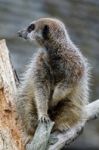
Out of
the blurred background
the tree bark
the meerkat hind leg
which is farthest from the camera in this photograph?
the blurred background

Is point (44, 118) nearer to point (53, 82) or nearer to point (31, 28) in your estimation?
point (53, 82)

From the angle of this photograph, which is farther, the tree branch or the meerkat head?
the meerkat head

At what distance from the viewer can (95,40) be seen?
8.92 metres

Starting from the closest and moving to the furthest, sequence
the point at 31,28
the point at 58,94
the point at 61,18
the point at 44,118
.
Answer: the point at 44,118
the point at 58,94
the point at 31,28
the point at 61,18

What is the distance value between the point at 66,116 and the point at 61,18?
4.11 m

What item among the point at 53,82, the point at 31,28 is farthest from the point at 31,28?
the point at 53,82

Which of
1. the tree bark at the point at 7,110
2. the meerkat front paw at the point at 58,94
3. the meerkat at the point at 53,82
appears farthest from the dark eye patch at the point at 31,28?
the meerkat front paw at the point at 58,94

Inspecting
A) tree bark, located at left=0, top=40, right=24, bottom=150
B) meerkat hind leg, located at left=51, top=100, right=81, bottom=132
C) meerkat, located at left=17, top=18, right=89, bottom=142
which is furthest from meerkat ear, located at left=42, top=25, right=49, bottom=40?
meerkat hind leg, located at left=51, top=100, right=81, bottom=132

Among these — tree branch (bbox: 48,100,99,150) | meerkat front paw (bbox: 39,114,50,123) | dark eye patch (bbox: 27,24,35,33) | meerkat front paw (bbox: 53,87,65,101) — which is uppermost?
dark eye patch (bbox: 27,24,35,33)

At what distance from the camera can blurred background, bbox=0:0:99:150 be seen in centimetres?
836

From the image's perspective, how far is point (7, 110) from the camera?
4.79 m

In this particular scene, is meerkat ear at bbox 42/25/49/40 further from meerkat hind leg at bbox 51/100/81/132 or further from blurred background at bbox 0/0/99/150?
blurred background at bbox 0/0/99/150

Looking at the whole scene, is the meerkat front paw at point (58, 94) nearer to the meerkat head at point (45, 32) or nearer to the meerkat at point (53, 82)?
the meerkat at point (53, 82)

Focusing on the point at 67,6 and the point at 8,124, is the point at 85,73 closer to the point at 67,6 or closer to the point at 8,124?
the point at 8,124
